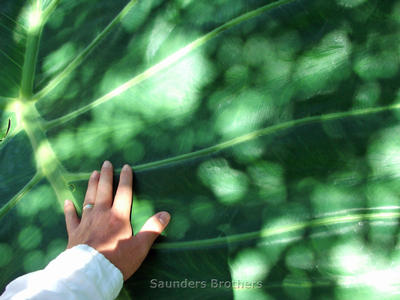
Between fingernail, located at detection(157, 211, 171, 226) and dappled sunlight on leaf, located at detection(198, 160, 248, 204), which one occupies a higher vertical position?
dappled sunlight on leaf, located at detection(198, 160, 248, 204)

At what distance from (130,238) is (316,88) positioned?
1.98 ft

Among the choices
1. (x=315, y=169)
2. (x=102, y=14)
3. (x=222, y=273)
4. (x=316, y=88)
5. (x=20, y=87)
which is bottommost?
(x=222, y=273)

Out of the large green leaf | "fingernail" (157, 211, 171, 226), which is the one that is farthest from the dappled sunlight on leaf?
"fingernail" (157, 211, 171, 226)

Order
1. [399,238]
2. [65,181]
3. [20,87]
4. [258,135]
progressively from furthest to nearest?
[20,87], [65,181], [258,135], [399,238]

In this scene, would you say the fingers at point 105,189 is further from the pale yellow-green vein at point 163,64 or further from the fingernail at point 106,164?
the pale yellow-green vein at point 163,64

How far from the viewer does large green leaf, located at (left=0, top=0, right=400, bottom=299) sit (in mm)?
939

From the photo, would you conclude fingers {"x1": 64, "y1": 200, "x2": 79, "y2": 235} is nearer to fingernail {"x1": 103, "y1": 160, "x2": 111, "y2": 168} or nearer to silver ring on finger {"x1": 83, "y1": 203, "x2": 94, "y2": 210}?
silver ring on finger {"x1": 83, "y1": 203, "x2": 94, "y2": 210}

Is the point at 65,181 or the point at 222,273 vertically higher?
the point at 65,181

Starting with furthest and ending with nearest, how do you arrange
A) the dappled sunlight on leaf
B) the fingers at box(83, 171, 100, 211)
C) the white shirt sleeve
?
the fingers at box(83, 171, 100, 211) < the dappled sunlight on leaf < the white shirt sleeve

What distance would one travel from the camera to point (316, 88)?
98 centimetres

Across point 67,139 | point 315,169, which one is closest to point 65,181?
point 67,139

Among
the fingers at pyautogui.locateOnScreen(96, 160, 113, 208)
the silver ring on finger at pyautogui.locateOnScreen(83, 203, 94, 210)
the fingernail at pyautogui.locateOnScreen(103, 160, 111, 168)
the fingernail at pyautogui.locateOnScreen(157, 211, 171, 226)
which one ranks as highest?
the fingernail at pyautogui.locateOnScreen(103, 160, 111, 168)

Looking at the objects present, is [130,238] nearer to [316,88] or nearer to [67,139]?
[67,139]

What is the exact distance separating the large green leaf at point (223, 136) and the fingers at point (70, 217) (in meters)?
0.03
